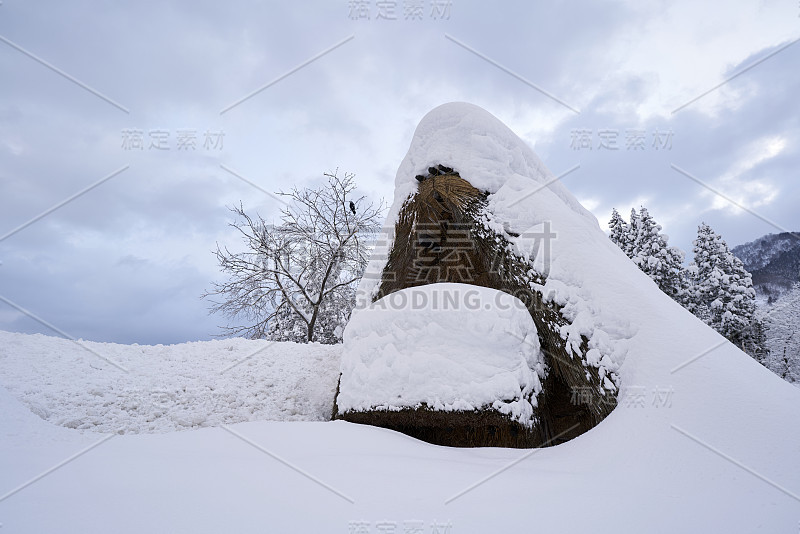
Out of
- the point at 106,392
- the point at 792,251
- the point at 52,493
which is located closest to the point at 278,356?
the point at 106,392

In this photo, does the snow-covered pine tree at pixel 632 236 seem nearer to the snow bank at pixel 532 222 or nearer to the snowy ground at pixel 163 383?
the snow bank at pixel 532 222

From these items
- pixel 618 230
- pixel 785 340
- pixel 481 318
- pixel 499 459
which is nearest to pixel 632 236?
pixel 618 230

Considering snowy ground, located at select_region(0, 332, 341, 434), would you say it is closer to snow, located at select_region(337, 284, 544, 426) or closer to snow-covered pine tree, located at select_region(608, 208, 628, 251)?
snow, located at select_region(337, 284, 544, 426)

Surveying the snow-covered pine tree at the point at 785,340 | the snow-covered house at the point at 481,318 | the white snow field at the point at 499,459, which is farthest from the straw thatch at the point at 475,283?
the snow-covered pine tree at the point at 785,340

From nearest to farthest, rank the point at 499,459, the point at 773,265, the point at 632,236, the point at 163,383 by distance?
1. the point at 499,459
2. the point at 163,383
3. the point at 632,236
4. the point at 773,265

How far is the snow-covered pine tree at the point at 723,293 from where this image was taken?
1756 centimetres

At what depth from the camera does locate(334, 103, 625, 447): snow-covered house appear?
114 inches

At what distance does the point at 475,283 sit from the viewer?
3.84m

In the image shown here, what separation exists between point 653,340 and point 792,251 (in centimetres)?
4288

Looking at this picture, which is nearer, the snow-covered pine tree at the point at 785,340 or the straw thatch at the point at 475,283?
the straw thatch at the point at 475,283

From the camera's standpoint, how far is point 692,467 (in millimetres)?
1947

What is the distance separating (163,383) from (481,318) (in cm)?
364

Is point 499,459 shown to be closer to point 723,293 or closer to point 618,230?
point 723,293

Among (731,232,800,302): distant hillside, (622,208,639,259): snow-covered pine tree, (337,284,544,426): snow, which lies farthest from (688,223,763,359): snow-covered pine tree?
(337,284,544,426): snow
